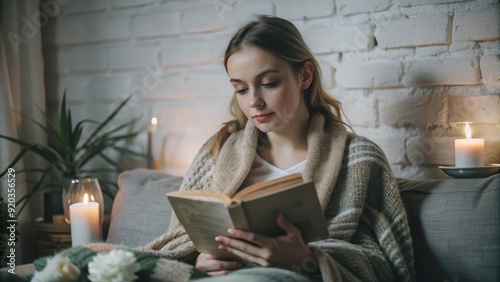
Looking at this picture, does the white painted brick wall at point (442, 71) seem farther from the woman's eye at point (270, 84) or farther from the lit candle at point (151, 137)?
the lit candle at point (151, 137)

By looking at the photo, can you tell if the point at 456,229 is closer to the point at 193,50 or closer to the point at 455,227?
the point at 455,227

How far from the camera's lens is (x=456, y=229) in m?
1.47

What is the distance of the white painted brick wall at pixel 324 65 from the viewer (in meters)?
1.70

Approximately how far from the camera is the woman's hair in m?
1.61

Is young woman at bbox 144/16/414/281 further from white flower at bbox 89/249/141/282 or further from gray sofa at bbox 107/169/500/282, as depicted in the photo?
white flower at bbox 89/249/141/282

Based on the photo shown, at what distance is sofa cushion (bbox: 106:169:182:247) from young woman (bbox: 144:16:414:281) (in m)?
0.16

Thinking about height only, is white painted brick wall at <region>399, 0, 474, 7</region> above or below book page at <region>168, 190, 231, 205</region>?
above

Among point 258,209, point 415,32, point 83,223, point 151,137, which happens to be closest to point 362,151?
point 415,32

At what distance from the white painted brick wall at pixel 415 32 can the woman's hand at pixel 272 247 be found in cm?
78

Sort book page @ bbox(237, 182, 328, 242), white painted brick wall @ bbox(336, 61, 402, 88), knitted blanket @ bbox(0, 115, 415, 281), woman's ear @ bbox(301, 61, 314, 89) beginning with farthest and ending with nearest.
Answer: white painted brick wall @ bbox(336, 61, 402, 88) → woman's ear @ bbox(301, 61, 314, 89) → knitted blanket @ bbox(0, 115, 415, 281) → book page @ bbox(237, 182, 328, 242)

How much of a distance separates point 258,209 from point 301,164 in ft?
1.65

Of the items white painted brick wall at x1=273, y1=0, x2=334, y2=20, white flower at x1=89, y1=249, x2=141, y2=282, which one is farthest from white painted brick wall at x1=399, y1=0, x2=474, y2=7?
white flower at x1=89, y1=249, x2=141, y2=282

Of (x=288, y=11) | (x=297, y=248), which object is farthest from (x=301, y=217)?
(x=288, y=11)

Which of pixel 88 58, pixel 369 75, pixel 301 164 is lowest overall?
pixel 301 164
